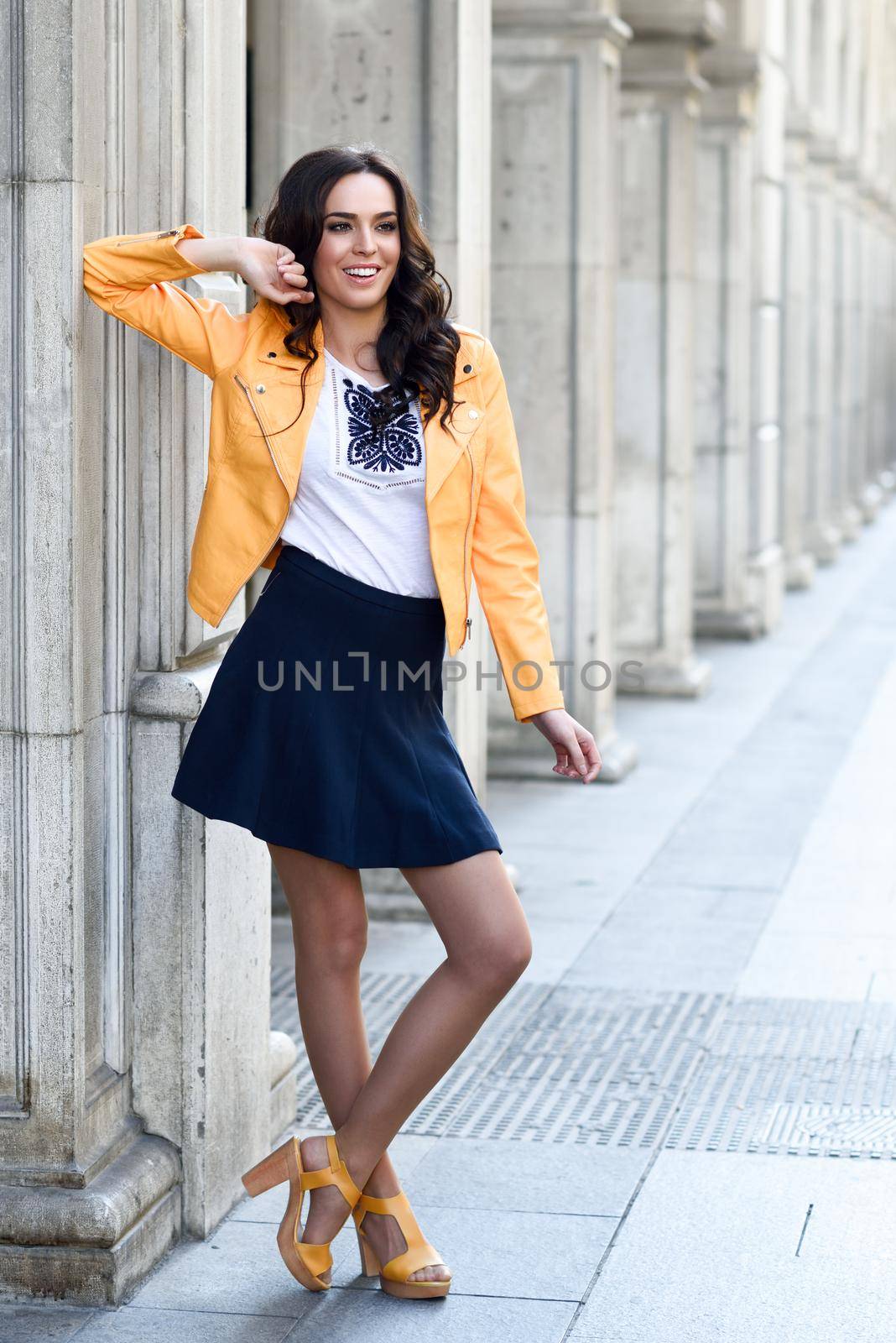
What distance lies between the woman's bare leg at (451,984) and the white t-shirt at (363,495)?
535mm

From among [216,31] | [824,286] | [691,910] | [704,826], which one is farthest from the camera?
[824,286]

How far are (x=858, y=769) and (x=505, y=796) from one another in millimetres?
1750

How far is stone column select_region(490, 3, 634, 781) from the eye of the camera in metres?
9.12

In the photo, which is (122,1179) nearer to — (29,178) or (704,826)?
(29,178)

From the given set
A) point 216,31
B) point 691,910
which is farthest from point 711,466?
point 216,31

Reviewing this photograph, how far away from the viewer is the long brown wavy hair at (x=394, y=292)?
3.68m

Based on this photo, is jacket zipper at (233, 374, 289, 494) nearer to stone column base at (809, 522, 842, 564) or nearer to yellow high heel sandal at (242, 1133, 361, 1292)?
yellow high heel sandal at (242, 1133, 361, 1292)

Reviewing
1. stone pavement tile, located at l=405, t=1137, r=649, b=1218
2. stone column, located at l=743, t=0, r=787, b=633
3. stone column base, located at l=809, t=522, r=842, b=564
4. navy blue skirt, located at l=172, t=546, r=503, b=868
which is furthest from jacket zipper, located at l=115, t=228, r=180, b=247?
stone column base, located at l=809, t=522, r=842, b=564

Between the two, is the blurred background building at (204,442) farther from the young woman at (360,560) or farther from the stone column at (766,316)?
the young woman at (360,560)

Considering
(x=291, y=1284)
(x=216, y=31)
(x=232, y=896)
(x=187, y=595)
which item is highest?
(x=216, y=31)

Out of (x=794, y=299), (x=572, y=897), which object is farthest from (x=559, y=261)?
(x=794, y=299)

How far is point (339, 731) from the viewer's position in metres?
3.71

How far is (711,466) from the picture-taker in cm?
1357

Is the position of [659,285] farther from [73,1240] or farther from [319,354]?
[73,1240]
